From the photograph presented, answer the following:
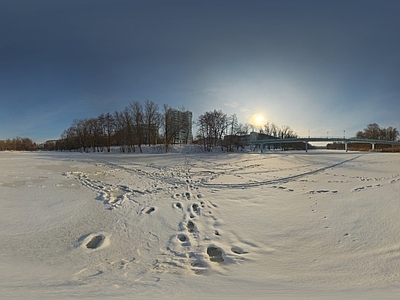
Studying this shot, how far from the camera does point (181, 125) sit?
62281 millimetres

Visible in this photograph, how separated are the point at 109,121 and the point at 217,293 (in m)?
63.3

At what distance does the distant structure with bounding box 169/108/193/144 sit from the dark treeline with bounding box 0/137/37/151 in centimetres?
8935

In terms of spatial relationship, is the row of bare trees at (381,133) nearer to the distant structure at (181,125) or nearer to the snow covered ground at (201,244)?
the distant structure at (181,125)

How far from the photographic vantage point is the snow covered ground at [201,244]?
142 inches

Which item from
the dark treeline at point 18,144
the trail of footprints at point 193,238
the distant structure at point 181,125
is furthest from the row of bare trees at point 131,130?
the dark treeline at point 18,144

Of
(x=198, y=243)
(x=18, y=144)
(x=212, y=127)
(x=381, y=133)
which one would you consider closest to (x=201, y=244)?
(x=198, y=243)

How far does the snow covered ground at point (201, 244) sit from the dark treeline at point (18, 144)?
412 ft

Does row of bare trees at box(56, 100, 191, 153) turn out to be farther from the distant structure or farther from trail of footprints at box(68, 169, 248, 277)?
trail of footprints at box(68, 169, 248, 277)

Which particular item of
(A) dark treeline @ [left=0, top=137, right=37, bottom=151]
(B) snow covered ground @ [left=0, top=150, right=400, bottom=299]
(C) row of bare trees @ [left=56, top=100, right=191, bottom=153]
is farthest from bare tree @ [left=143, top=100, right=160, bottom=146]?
(A) dark treeline @ [left=0, top=137, right=37, bottom=151]

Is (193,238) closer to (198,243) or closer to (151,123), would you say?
(198,243)

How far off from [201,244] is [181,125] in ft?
190

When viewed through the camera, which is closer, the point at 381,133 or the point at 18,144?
the point at 381,133

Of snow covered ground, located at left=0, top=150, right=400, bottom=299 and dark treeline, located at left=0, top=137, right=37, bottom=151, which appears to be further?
dark treeline, located at left=0, top=137, right=37, bottom=151

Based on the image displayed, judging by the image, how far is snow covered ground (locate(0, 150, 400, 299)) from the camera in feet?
11.9
